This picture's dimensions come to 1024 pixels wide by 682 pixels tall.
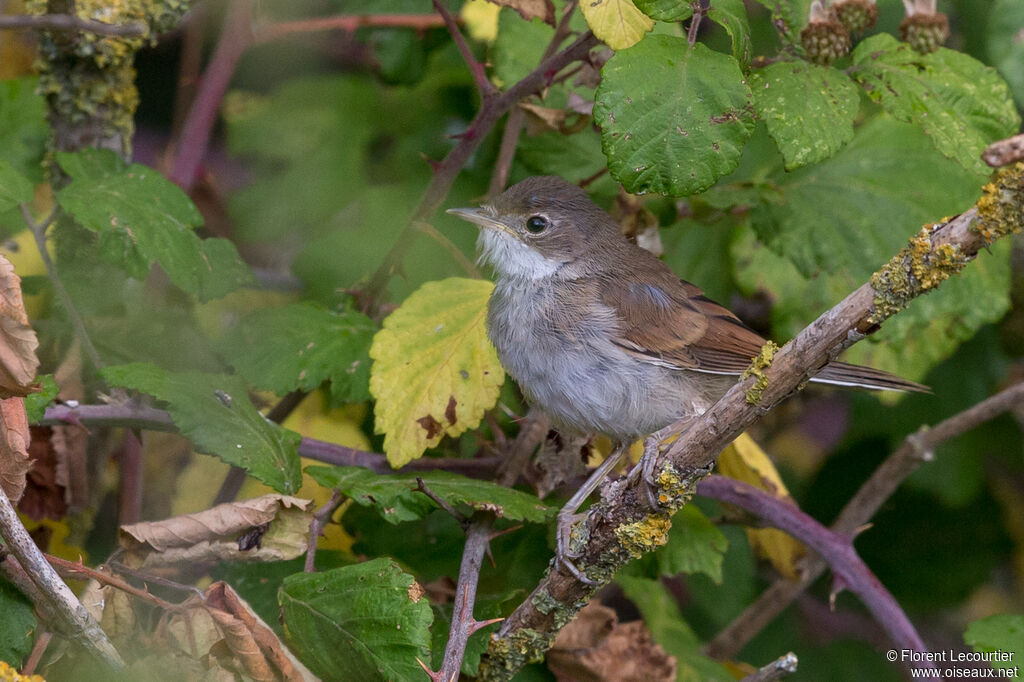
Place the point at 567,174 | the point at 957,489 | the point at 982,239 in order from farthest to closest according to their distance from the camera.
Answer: the point at 957,489, the point at 567,174, the point at 982,239

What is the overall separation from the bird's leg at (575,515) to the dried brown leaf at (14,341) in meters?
1.17

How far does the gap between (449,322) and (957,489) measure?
2.42 metres

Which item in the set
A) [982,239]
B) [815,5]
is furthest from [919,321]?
[982,239]

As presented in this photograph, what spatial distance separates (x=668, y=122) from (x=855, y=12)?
729 mm

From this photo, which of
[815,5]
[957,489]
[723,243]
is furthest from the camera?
[957,489]

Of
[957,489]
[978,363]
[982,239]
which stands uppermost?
[982,239]

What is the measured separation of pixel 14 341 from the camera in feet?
5.91

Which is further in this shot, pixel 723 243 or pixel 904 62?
pixel 723 243

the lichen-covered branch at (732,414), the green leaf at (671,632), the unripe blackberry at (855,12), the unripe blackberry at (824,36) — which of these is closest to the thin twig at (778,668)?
the lichen-covered branch at (732,414)

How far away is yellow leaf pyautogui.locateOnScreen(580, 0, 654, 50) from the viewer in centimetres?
217

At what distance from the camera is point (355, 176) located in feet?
13.4

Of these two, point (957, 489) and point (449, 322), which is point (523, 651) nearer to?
point (449, 322)

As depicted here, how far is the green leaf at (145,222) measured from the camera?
248 centimetres

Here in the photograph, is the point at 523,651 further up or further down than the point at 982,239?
further down
